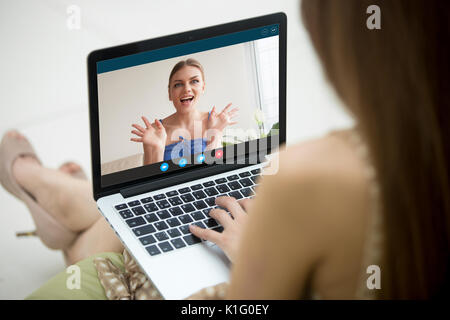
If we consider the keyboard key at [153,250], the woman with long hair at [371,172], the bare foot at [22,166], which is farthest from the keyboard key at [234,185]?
the bare foot at [22,166]

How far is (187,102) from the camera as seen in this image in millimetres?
976

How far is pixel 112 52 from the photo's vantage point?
2.93ft

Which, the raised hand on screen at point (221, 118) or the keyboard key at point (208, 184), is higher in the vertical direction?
the raised hand on screen at point (221, 118)

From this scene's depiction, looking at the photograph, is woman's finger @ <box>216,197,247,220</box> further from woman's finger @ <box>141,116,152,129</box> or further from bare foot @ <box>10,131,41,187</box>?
bare foot @ <box>10,131,41,187</box>

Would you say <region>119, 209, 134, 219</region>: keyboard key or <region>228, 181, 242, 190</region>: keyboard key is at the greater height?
<region>228, 181, 242, 190</region>: keyboard key

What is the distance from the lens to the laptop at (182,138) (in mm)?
893

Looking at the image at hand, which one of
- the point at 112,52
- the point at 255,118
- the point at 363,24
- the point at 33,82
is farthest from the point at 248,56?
the point at 33,82

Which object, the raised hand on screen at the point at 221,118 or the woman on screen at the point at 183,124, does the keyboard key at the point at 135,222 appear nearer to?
the woman on screen at the point at 183,124

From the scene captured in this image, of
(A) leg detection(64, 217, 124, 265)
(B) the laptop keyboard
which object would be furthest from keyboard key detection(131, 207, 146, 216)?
(A) leg detection(64, 217, 124, 265)

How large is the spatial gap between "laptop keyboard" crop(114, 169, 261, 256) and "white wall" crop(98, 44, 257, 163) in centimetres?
10

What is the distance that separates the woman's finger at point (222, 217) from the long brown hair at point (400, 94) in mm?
361

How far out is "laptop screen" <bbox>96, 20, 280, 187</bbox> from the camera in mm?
925

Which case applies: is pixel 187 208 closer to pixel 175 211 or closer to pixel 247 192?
pixel 175 211
